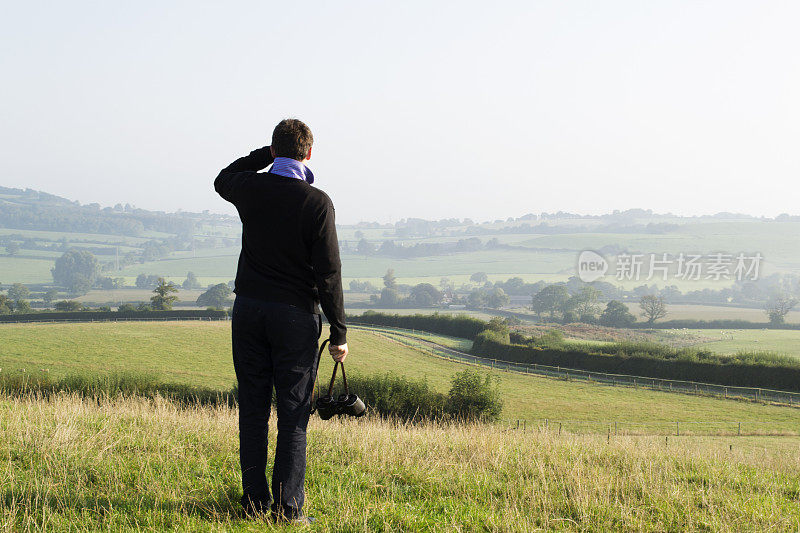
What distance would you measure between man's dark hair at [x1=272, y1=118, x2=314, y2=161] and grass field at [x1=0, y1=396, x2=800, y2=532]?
240 centimetres

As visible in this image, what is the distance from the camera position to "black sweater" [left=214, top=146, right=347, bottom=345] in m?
3.94

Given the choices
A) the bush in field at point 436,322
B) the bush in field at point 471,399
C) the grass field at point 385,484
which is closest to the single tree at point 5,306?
the bush in field at point 436,322

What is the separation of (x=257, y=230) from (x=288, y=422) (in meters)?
1.30

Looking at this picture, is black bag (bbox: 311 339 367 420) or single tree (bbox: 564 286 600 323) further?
single tree (bbox: 564 286 600 323)

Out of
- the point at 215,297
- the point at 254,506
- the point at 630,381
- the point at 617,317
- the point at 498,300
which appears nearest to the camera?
the point at 254,506

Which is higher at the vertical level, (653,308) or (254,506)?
(254,506)

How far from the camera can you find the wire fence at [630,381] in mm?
48906

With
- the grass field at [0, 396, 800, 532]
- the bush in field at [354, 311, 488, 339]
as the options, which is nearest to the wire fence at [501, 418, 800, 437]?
the grass field at [0, 396, 800, 532]

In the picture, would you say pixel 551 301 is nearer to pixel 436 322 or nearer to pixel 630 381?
pixel 436 322

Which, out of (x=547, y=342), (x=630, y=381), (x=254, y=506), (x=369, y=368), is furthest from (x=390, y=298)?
(x=254, y=506)

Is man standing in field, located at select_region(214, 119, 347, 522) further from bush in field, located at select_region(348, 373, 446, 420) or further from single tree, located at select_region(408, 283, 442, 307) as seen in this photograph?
single tree, located at select_region(408, 283, 442, 307)

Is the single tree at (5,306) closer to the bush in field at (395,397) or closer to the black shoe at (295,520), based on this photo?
the bush in field at (395,397)

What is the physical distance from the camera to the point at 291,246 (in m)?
3.97

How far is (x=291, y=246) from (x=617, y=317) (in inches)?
6001
